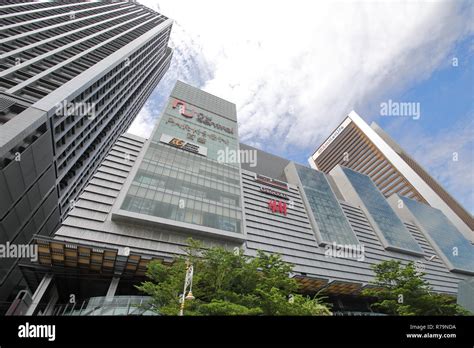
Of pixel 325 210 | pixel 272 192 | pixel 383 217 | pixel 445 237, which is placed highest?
pixel 383 217

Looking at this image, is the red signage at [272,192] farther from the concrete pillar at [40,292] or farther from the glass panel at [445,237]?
the glass panel at [445,237]

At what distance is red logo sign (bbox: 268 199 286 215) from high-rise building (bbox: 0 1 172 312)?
3339 centimetres

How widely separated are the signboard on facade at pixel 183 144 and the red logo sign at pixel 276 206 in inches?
602

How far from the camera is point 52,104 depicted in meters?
26.9

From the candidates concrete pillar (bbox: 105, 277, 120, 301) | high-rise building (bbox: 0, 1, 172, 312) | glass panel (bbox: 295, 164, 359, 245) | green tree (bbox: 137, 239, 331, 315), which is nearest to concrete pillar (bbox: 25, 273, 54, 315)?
concrete pillar (bbox: 105, 277, 120, 301)

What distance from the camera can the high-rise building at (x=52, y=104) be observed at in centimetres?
2339

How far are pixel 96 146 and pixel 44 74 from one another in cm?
2209

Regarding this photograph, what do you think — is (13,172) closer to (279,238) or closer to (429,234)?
(279,238)

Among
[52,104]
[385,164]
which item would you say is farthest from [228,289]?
[385,164]

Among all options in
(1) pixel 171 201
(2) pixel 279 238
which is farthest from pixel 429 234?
(1) pixel 171 201

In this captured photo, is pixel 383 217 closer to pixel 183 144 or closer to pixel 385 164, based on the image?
pixel 385 164

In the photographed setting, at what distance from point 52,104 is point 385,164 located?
106697mm
